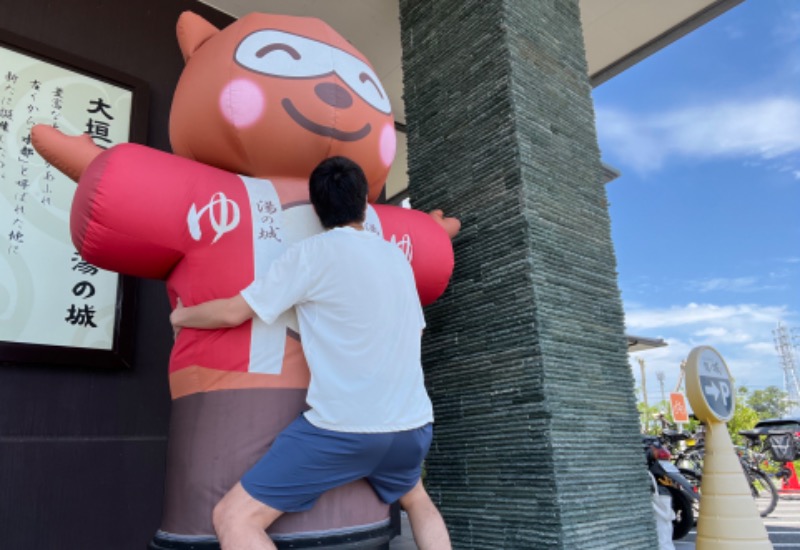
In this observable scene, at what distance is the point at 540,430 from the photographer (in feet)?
5.98

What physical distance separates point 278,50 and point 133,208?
1.95ft

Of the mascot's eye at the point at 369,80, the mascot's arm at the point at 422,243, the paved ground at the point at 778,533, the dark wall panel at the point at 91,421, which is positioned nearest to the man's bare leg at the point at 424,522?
the mascot's arm at the point at 422,243

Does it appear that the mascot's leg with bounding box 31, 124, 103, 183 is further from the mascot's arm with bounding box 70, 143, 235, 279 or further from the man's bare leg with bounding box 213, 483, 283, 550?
the man's bare leg with bounding box 213, 483, 283, 550

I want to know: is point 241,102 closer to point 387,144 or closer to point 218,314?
point 387,144

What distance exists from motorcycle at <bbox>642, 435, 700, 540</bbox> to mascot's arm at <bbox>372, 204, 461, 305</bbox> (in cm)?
239

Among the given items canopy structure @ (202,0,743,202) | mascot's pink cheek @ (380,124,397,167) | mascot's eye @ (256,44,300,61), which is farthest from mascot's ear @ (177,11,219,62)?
canopy structure @ (202,0,743,202)

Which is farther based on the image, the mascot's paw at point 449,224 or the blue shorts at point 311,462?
the mascot's paw at point 449,224

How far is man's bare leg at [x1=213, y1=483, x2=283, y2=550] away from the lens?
4.12 ft

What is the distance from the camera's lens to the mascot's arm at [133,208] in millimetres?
1390

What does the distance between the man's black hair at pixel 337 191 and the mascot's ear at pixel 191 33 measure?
2.15 ft

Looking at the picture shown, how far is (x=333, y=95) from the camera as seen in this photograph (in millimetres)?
1653

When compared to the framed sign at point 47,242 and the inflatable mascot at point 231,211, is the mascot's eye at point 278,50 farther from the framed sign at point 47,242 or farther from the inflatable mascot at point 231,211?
the framed sign at point 47,242

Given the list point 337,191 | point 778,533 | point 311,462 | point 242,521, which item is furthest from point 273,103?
point 778,533

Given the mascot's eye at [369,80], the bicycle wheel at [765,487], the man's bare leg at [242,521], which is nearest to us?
the man's bare leg at [242,521]
